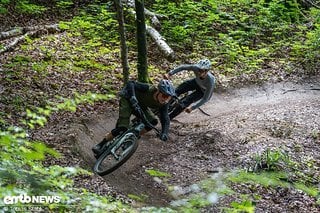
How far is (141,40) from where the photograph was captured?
1185cm

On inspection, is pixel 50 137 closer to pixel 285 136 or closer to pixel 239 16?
pixel 285 136

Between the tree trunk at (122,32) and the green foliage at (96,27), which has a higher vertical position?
the tree trunk at (122,32)

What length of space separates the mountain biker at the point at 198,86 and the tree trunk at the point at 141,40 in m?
1.52

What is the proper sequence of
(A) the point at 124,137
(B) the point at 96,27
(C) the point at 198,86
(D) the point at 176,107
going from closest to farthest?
(A) the point at 124,137
(C) the point at 198,86
(D) the point at 176,107
(B) the point at 96,27

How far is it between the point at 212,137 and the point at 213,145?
38cm

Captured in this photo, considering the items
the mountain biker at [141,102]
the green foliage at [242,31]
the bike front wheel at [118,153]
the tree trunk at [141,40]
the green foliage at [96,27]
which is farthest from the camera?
the green foliage at [242,31]

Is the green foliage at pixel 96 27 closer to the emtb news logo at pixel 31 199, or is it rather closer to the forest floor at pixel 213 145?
the forest floor at pixel 213 145

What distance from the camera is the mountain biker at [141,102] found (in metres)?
8.09

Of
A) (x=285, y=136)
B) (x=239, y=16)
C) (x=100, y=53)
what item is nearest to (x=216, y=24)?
(x=239, y=16)

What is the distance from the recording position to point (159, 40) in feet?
53.5

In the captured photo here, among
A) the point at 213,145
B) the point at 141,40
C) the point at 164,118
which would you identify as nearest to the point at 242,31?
the point at 141,40

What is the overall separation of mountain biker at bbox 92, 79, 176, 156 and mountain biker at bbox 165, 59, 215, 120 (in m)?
2.09

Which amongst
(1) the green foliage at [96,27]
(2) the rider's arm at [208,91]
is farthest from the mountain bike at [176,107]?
(1) the green foliage at [96,27]

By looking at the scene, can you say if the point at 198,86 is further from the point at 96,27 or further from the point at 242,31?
the point at 242,31
